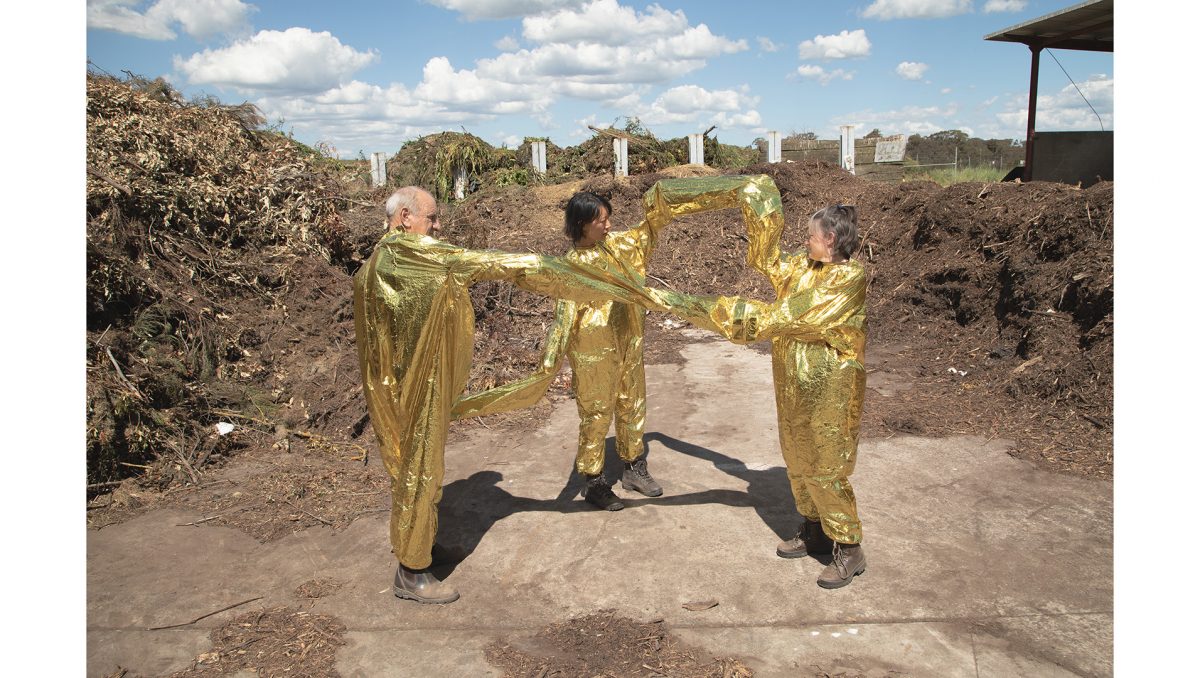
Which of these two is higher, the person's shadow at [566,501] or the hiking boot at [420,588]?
the person's shadow at [566,501]

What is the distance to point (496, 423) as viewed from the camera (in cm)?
630

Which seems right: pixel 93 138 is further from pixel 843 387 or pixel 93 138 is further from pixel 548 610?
pixel 843 387

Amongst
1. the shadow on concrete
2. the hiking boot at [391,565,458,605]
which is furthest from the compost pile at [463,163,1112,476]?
the hiking boot at [391,565,458,605]

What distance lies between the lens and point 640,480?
4773 millimetres

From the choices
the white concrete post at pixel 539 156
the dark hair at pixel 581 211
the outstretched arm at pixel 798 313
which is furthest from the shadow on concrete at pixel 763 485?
the white concrete post at pixel 539 156

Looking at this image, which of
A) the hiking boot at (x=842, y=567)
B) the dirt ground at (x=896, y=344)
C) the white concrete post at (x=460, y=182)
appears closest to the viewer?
the hiking boot at (x=842, y=567)

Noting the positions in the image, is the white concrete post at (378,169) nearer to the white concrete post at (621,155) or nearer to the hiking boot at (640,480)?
the white concrete post at (621,155)

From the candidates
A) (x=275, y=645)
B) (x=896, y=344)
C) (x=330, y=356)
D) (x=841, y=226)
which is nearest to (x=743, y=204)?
(x=841, y=226)

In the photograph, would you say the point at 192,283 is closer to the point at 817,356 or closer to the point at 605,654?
the point at 605,654

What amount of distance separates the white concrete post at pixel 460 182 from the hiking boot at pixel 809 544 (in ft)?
39.4

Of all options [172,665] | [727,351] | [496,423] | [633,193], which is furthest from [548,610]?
[633,193]

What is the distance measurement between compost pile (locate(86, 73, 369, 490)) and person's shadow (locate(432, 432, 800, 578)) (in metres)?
1.91

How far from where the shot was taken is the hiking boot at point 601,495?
4531 millimetres

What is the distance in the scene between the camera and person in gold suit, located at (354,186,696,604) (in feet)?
10.3
